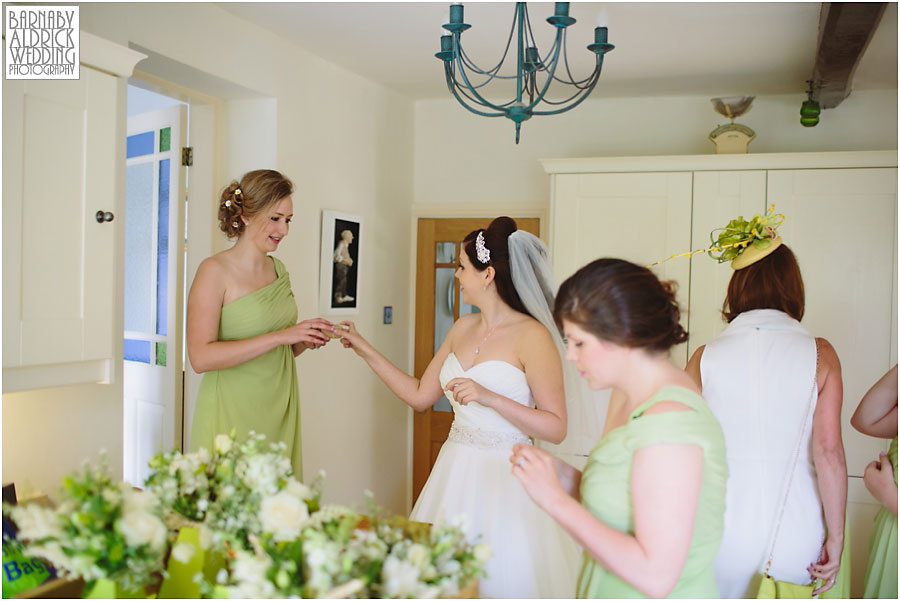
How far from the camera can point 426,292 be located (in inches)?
189

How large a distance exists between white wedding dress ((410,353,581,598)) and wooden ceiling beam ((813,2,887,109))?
1.60m

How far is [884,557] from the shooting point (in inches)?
84.7

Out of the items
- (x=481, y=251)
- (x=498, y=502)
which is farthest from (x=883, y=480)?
(x=481, y=251)

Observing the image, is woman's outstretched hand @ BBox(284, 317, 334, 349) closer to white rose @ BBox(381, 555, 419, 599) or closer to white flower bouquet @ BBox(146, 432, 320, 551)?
white flower bouquet @ BBox(146, 432, 320, 551)

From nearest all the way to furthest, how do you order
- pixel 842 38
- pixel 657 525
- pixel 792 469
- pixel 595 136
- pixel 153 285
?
1. pixel 657 525
2. pixel 792 469
3. pixel 842 38
4. pixel 153 285
5. pixel 595 136

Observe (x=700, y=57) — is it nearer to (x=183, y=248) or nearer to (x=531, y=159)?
(x=531, y=159)

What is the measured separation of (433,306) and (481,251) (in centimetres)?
229

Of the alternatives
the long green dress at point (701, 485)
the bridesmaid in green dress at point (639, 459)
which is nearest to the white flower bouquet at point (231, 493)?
the bridesmaid in green dress at point (639, 459)

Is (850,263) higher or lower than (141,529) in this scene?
higher

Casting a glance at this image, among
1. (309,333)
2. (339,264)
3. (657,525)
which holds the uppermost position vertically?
(339,264)

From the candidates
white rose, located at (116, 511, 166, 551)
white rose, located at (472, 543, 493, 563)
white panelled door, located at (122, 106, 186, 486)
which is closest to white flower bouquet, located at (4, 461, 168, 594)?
white rose, located at (116, 511, 166, 551)

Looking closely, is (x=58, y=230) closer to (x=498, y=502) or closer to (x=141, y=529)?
(x=141, y=529)

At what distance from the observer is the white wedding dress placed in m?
2.33

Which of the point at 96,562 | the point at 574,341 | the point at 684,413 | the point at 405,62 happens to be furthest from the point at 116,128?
the point at 405,62
